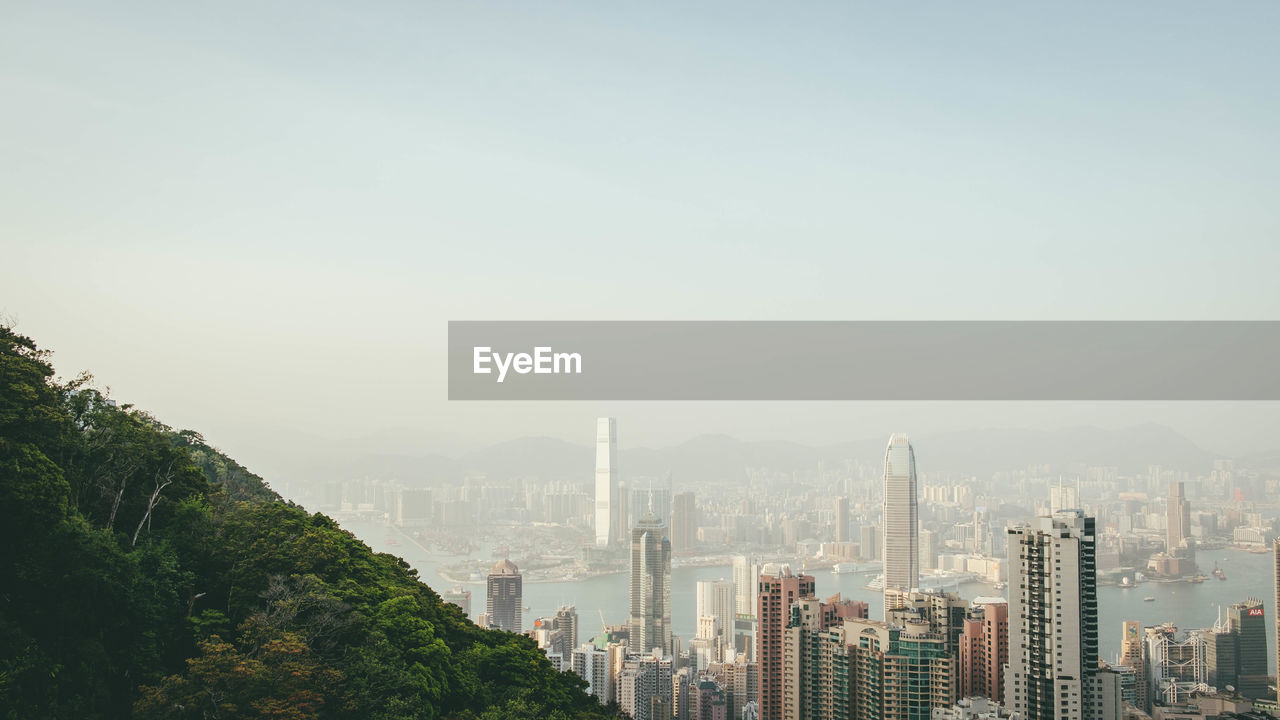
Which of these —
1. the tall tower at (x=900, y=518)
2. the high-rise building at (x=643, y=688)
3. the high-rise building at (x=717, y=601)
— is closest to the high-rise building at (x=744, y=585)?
the high-rise building at (x=717, y=601)

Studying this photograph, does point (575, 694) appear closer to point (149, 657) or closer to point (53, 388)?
point (149, 657)

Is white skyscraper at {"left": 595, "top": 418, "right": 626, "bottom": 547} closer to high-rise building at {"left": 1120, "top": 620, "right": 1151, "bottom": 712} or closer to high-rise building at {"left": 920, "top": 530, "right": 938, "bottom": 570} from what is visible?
high-rise building at {"left": 920, "top": 530, "right": 938, "bottom": 570}

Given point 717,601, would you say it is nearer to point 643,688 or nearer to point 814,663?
point 643,688

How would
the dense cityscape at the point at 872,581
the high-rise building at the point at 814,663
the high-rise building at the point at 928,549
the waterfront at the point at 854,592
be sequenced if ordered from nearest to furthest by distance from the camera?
the dense cityscape at the point at 872,581
the high-rise building at the point at 814,663
the waterfront at the point at 854,592
the high-rise building at the point at 928,549

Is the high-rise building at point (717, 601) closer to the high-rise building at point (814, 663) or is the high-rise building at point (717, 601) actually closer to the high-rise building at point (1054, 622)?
the high-rise building at point (814, 663)

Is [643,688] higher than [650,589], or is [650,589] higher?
[650,589]

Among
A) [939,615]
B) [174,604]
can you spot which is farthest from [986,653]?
[174,604]
